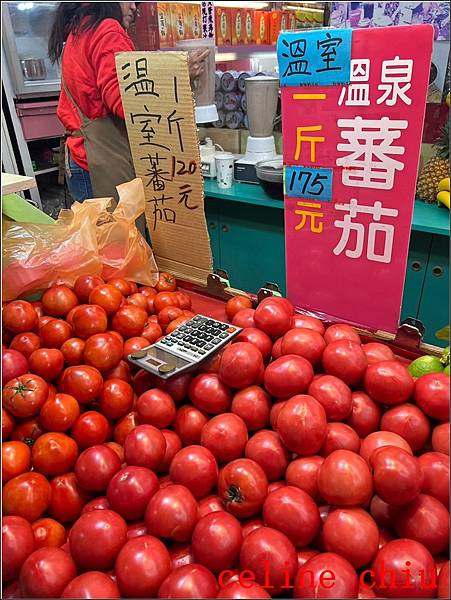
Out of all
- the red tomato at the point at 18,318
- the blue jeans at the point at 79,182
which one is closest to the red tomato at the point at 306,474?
the red tomato at the point at 18,318

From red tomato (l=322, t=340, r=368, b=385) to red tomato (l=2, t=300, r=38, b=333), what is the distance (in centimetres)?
83

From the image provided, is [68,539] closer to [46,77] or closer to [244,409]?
[244,409]

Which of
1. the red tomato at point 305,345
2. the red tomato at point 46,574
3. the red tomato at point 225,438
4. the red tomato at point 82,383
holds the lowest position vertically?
the red tomato at point 46,574

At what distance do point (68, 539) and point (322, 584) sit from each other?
0.51 m

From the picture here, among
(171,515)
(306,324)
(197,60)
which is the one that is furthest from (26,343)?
(197,60)

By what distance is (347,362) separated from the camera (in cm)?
111

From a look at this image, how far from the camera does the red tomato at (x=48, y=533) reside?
0.92m

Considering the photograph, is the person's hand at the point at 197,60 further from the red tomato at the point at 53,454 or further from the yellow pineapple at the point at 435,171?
the red tomato at the point at 53,454

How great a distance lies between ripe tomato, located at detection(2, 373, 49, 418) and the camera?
109 centimetres

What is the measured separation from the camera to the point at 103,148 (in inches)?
112

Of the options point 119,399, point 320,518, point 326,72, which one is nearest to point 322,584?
point 320,518

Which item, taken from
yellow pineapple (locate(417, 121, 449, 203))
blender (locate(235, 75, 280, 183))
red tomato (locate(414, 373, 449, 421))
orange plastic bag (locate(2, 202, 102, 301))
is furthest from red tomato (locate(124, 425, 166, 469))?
blender (locate(235, 75, 280, 183))

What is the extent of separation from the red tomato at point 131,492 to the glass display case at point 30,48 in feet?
13.3

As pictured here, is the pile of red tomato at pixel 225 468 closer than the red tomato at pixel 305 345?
Yes
